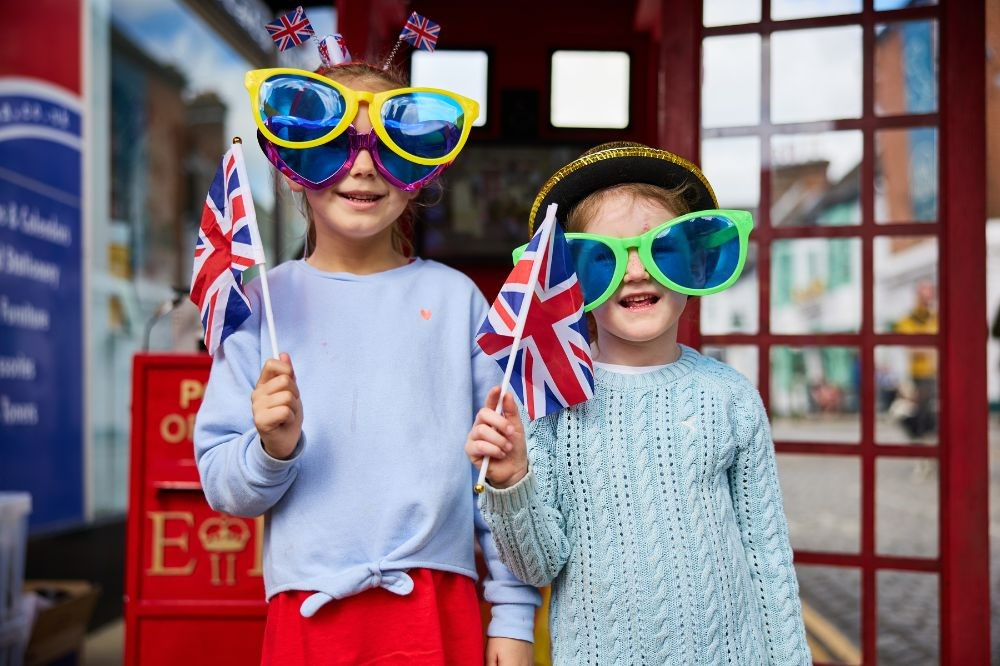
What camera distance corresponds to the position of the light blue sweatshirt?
1.72m

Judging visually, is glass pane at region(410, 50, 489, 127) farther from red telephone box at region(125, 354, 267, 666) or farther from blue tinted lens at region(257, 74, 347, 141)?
blue tinted lens at region(257, 74, 347, 141)

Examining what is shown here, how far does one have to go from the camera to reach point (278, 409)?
61.5 inches

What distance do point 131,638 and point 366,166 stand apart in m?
1.79

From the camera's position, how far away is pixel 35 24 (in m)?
4.41

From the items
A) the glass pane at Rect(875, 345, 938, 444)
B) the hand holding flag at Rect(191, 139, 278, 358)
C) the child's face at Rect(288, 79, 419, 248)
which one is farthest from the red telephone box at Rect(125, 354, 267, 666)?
the glass pane at Rect(875, 345, 938, 444)

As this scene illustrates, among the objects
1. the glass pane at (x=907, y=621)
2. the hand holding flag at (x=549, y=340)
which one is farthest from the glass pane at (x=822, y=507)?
the hand holding flag at (x=549, y=340)

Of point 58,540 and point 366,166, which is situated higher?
point 366,166

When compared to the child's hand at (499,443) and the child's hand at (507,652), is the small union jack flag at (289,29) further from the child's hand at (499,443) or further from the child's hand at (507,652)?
the child's hand at (507,652)

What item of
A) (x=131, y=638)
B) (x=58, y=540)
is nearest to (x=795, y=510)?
(x=58, y=540)

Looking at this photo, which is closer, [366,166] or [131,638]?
[366,166]

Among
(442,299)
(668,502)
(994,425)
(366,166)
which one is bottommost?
(994,425)

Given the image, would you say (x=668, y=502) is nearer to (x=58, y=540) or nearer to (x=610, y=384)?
(x=610, y=384)

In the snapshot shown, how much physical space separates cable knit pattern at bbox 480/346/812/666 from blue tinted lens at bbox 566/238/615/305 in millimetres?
175

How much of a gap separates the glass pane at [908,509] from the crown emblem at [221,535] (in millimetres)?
3193
